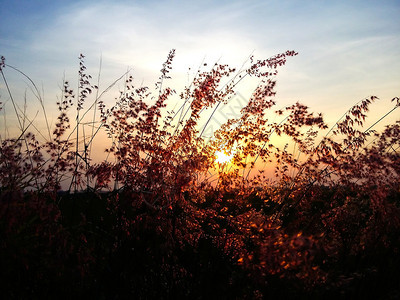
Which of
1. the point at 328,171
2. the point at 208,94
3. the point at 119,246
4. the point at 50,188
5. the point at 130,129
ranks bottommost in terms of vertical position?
the point at 119,246

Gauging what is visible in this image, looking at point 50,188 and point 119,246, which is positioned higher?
point 50,188

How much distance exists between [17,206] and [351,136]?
19.2 ft

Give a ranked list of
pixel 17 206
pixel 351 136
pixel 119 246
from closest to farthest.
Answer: pixel 17 206 → pixel 119 246 → pixel 351 136

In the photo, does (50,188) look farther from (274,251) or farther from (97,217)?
(274,251)

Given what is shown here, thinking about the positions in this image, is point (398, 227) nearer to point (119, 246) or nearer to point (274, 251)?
point (274, 251)

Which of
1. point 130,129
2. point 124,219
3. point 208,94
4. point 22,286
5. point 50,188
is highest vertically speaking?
point 208,94

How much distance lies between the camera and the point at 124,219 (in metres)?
5.95

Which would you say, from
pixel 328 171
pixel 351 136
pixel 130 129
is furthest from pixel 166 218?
pixel 351 136

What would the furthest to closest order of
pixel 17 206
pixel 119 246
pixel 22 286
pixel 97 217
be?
pixel 97 217, pixel 119 246, pixel 22 286, pixel 17 206

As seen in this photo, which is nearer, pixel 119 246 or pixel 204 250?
pixel 119 246

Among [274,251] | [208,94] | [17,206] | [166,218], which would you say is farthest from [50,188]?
[274,251]

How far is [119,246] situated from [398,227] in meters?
4.69

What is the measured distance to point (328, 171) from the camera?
6.88 metres

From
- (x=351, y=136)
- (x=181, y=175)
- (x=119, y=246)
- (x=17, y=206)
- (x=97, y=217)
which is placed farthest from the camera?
(x=97, y=217)
